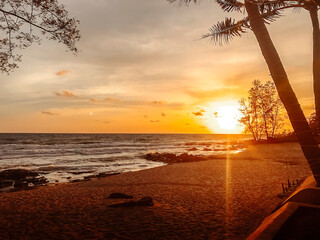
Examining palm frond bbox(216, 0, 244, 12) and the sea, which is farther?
the sea

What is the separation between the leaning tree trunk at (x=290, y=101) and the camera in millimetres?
4840

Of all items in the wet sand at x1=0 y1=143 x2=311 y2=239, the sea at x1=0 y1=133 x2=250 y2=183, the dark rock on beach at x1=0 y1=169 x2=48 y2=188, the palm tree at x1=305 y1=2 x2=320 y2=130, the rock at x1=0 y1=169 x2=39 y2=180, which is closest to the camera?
the wet sand at x1=0 y1=143 x2=311 y2=239

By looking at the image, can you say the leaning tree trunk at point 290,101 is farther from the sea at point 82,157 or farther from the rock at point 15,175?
the rock at point 15,175

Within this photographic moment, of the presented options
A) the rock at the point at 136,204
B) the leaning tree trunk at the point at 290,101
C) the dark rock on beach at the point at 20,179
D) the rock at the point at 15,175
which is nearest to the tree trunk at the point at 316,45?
the leaning tree trunk at the point at 290,101

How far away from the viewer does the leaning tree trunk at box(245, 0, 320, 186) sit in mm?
4840

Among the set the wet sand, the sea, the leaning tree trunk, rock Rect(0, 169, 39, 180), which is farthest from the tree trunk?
rock Rect(0, 169, 39, 180)

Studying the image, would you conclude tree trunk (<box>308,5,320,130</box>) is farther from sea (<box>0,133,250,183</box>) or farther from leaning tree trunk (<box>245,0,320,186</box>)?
sea (<box>0,133,250,183</box>)

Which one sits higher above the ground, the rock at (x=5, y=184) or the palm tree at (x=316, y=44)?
the palm tree at (x=316, y=44)

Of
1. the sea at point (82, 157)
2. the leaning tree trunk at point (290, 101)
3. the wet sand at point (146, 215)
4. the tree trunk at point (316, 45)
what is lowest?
the sea at point (82, 157)

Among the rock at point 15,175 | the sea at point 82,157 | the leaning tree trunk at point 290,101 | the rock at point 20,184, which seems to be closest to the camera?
the leaning tree trunk at point 290,101

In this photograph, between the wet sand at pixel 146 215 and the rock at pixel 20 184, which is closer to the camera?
the wet sand at pixel 146 215

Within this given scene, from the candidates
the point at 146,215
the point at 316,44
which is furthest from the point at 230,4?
the point at 146,215

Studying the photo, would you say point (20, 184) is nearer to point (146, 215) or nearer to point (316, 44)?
point (146, 215)

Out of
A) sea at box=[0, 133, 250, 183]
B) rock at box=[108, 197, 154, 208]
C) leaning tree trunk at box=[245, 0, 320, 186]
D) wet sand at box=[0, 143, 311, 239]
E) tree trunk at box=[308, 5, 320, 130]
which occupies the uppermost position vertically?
tree trunk at box=[308, 5, 320, 130]
